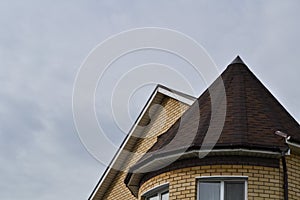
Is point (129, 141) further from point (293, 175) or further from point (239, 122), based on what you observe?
point (293, 175)

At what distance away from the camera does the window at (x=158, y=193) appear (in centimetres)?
1363

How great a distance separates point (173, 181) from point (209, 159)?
40.2 inches

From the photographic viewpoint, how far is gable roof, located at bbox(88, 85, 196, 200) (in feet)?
62.2

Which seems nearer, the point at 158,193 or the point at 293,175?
the point at 293,175

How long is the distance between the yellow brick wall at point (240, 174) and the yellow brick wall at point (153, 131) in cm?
477

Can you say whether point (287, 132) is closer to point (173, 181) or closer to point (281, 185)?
point (281, 185)

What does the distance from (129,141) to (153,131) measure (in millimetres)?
1132

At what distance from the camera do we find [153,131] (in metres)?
19.2

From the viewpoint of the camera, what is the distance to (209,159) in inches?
504

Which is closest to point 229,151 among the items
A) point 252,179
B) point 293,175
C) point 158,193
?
point 252,179

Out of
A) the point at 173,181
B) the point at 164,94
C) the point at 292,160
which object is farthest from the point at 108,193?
the point at 292,160

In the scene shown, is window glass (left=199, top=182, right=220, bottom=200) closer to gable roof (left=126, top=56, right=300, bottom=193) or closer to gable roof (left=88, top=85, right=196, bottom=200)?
gable roof (left=126, top=56, right=300, bottom=193)

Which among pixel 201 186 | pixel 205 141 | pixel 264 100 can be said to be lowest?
pixel 201 186

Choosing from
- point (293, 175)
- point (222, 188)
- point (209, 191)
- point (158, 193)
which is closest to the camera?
point (222, 188)
